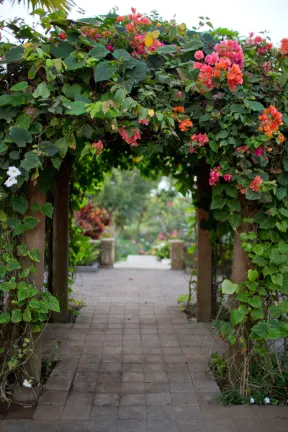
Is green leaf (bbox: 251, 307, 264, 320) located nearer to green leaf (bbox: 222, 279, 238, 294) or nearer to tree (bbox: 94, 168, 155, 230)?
green leaf (bbox: 222, 279, 238, 294)

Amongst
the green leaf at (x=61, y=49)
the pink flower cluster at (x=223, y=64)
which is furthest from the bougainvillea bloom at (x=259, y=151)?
the green leaf at (x=61, y=49)

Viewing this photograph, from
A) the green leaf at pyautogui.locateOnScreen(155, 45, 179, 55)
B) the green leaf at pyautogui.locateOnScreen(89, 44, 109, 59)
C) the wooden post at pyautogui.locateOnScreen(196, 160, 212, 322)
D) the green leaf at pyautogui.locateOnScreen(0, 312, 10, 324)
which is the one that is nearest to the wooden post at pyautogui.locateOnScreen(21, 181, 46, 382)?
the green leaf at pyautogui.locateOnScreen(0, 312, 10, 324)

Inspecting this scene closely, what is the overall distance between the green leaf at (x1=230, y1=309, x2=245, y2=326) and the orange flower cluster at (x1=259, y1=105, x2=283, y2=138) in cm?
122

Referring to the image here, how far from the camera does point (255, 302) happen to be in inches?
115

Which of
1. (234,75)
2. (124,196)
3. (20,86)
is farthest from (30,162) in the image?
(124,196)

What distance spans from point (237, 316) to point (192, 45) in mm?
1865

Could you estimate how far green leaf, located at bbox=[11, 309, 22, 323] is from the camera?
9.28ft

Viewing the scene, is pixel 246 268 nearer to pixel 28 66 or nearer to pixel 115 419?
pixel 115 419

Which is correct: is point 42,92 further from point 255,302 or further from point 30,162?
point 255,302

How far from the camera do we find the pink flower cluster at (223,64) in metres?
2.63

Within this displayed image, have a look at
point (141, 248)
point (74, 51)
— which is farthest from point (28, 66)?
point (141, 248)

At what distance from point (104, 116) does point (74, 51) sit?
472mm

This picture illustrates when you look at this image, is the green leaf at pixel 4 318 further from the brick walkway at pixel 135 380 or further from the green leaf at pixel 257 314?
the green leaf at pixel 257 314

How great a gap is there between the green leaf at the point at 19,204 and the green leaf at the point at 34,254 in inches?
11.2
